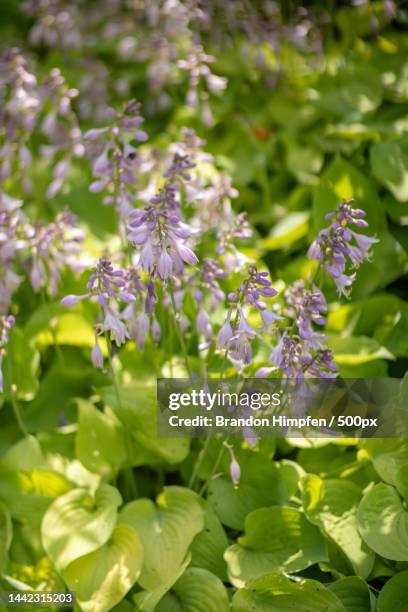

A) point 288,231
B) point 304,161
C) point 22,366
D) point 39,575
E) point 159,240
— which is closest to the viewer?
point 159,240

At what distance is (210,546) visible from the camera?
85.9 inches

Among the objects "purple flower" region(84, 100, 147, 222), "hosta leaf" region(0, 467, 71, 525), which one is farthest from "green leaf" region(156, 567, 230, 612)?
"purple flower" region(84, 100, 147, 222)

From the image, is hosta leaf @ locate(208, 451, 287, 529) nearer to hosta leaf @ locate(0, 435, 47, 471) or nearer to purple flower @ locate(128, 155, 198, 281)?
hosta leaf @ locate(0, 435, 47, 471)

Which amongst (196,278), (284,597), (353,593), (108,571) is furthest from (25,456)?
(353,593)

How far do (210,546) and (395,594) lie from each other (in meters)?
0.60

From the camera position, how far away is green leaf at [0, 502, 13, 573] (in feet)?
7.22

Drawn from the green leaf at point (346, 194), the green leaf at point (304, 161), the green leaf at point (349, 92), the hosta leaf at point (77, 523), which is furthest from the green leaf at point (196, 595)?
the green leaf at point (349, 92)

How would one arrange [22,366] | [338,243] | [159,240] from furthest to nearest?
[22,366] → [338,243] → [159,240]

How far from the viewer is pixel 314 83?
3742 millimetres

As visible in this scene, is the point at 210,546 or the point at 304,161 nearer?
the point at 210,546

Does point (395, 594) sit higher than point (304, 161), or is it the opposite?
point (304, 161)

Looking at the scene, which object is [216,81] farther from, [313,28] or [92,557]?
[92,557]

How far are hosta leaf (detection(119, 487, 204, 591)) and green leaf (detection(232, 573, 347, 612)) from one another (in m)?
0.23

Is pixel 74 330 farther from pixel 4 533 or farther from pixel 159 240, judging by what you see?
pixel 159 240
